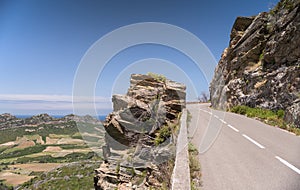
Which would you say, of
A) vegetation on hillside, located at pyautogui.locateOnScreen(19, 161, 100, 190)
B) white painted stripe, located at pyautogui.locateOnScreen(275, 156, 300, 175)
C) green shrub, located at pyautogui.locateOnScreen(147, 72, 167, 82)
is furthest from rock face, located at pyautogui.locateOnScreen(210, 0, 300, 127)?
vegetation on hillside, located at pyautogui.locateOnScreen(19, 161, 100, 190)

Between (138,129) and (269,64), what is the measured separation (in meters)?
15.1

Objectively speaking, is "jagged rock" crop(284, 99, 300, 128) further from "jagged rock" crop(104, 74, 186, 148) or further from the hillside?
the hillside

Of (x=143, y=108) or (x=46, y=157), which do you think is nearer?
(x=143, y=108)

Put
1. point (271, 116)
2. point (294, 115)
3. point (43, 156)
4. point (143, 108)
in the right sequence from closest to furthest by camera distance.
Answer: point (294, 115)
point (143, 108)
point (271, 116)
point (43, 156)

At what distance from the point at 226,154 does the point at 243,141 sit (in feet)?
7.48

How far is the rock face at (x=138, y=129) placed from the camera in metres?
11.8

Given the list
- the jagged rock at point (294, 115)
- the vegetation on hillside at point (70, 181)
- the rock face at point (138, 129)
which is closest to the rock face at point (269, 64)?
the jagged rock at point (294, 115)

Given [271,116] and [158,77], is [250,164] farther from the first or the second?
[158,77]

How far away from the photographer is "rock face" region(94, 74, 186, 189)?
1176cm

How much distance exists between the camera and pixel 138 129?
13.7 m

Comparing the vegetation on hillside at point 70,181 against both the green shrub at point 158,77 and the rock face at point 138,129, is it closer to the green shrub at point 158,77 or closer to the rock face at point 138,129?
the rock face at point 138,129

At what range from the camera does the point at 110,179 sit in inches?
508

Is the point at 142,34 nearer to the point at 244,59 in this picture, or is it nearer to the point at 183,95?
the point at 183,95

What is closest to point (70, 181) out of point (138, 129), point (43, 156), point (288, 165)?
point (138, 129)
